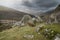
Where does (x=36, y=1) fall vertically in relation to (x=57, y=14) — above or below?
above

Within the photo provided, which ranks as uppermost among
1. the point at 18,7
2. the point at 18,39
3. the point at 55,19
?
the point at 18,7

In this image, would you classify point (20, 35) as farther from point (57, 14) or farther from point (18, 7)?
point (18, 7)

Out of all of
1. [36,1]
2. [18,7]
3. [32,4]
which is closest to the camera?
[36,1]

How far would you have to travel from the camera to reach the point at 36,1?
5484 centimetres

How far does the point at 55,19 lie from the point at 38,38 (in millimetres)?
10850

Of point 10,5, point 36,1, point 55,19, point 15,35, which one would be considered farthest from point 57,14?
point 10,5

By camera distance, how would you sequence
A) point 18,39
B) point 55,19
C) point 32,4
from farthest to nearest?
point 32,4 < point 55,19 < point 18,39

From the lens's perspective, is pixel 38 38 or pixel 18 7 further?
pixel 18 7

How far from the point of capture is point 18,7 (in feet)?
226

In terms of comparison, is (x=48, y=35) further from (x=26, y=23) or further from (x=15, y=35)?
(x=26, y=23)

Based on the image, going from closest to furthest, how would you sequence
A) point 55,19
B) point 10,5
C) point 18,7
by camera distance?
point 55,19 < point 18,7 < point 10,5

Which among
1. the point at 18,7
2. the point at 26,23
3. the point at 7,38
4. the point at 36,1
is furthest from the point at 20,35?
the point at 18,7

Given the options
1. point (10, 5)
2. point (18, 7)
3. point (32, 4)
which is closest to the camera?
point (32, 4)

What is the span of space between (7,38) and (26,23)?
40.8 feet
